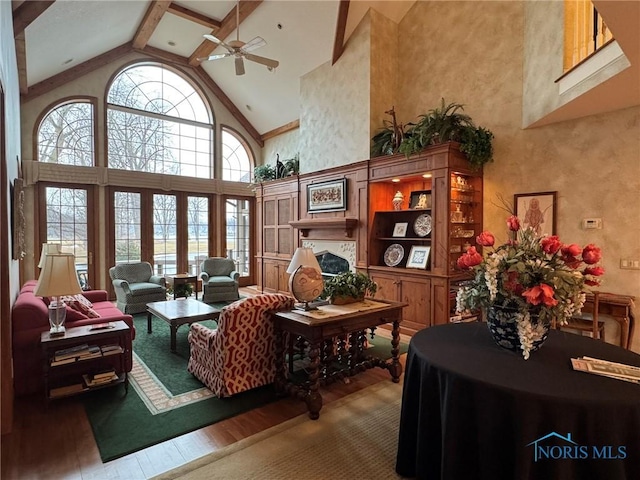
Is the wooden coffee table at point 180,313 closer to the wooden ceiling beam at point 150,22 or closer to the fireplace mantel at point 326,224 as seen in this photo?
the fireplace mantel at point 326,224

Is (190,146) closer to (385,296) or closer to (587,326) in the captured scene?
(385,296)

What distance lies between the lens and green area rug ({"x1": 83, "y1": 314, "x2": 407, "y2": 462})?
246 cm

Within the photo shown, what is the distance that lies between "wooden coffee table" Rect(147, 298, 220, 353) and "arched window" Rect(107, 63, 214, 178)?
4197 mm

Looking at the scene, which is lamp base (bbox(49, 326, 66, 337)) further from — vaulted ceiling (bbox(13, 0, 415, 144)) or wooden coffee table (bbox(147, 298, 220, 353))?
vaulted ceiling (bbox(13, 0, 415, 144))

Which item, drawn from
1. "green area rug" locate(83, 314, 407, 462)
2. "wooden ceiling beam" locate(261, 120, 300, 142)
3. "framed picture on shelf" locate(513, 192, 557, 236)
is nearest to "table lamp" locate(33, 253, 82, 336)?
"green area rug" locate(83, 314, 407, 462)

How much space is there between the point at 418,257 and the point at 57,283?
4.27 meters

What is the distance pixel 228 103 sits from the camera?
29.3 ft

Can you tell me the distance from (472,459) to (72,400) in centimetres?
312

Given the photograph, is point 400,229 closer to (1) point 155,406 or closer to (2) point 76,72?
(1) point 155,406

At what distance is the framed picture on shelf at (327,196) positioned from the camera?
19.9ft

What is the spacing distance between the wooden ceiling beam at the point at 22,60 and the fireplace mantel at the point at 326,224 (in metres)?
4.66

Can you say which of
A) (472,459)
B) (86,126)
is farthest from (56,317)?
(86,126)

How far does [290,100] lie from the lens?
308 inches

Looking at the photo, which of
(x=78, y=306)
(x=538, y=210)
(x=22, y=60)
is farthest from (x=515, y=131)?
(x=22, y=60)
